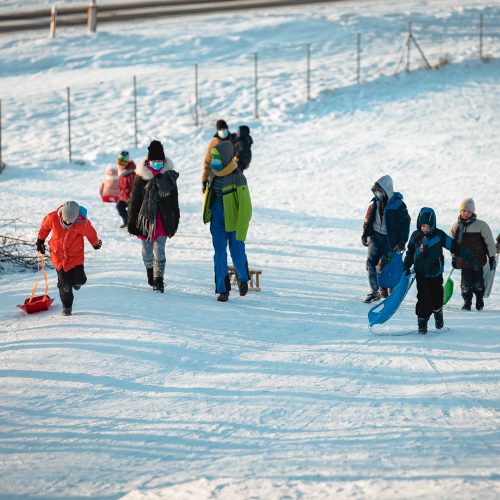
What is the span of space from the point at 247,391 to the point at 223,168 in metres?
3.77

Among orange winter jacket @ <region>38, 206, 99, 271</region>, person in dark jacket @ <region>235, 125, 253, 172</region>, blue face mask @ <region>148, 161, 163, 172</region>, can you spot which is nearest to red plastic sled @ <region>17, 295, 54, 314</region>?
orange winter jacket @ <region>38, 206, 99, 271</region>

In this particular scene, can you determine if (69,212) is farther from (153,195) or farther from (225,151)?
(225,151)

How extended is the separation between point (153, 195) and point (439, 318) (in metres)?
3.60

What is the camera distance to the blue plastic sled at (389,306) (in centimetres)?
1043

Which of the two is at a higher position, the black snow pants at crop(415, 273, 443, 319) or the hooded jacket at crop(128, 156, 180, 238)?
the hooded jacket at crop(128, 156, 180, 238)

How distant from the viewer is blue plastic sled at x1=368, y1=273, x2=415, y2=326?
10430 millimetres

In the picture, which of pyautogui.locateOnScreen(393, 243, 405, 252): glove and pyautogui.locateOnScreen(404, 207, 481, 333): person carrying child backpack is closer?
pyautogui.locateOnScreen(404, 207, 481, 333): person carrying child backpack

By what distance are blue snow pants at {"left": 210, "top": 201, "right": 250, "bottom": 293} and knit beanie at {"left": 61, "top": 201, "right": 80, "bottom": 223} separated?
188cm

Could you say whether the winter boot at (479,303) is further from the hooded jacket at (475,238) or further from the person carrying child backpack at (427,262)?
the person carrying child backpack at (427,262)

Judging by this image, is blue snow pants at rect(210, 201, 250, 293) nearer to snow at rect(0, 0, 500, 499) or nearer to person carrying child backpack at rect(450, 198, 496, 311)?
snow at rect(0, 0, 500, 499)

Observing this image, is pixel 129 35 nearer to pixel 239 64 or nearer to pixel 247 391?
pixel 239 64

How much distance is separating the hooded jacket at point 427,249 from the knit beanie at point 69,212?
142 inches

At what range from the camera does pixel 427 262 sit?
10.2 m

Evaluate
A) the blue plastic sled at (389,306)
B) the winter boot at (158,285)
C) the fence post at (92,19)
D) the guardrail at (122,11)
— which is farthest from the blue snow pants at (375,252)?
the guardrail at (122,11)
